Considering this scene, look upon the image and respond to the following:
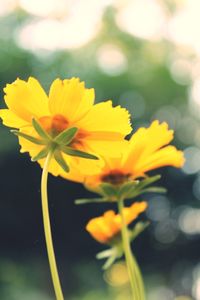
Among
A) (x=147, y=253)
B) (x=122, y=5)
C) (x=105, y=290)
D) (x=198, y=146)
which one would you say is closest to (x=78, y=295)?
(x=105, y=290)

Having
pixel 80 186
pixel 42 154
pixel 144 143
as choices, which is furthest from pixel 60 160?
pixel 80 186

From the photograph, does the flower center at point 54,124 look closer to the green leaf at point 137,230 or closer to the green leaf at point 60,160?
the green leaf at point 60,160

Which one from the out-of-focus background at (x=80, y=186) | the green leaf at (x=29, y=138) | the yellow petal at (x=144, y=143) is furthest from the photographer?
the out-of-focus background at (x=80, y=186)

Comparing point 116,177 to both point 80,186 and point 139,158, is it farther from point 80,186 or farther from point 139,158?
point 80,186

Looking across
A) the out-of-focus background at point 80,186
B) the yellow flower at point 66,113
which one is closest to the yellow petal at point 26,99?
the yellow flower at point 66,113

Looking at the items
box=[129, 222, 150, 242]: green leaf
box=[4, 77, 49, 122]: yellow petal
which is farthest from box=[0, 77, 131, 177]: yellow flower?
box=[129, 222, 150, 242]: green leaf

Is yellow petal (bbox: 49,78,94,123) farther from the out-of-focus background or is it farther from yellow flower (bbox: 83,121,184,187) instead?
the out-of-focus background
